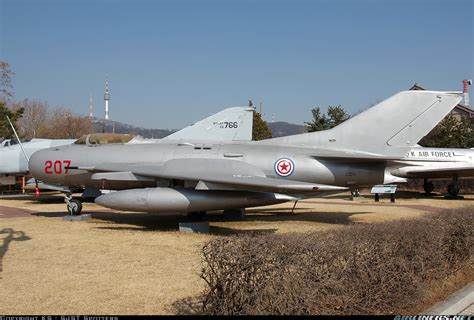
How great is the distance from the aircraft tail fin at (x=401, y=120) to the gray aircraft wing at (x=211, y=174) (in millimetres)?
2502

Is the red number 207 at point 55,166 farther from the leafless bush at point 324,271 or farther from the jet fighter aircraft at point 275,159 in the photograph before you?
the leafless bush at point 324,271

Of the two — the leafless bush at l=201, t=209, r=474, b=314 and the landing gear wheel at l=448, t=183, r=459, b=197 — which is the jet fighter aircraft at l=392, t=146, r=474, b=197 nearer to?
the landing gear wheel at l=448, t=183, r=459, b=197

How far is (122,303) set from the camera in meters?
5.89

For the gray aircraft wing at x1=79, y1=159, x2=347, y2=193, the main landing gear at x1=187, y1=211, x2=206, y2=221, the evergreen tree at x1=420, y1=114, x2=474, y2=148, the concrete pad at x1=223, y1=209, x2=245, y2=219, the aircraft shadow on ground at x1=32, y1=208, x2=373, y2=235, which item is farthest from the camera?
the evergreen tree at x1=420, y1=114, x2=474, y2=148

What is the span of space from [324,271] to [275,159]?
8132 millimetres

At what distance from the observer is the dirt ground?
5.97 meters

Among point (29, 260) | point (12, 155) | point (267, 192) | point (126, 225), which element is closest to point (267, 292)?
point (29, 260)

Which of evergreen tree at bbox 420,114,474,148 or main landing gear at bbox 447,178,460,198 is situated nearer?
main landing gear at bbox 447,178,460,198

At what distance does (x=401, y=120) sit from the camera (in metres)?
13.3

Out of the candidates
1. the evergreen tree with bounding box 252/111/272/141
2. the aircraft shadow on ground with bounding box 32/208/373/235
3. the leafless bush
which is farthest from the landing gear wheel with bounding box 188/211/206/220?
the evergreen tree with bounding box 252/111/272/141

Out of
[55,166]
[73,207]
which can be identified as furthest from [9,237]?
[55,166]

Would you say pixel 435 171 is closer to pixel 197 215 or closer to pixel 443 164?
pixel 443 164

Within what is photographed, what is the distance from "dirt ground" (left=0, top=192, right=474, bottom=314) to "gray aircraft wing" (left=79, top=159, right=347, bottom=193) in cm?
146

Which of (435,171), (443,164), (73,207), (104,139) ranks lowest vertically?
(73,207)
